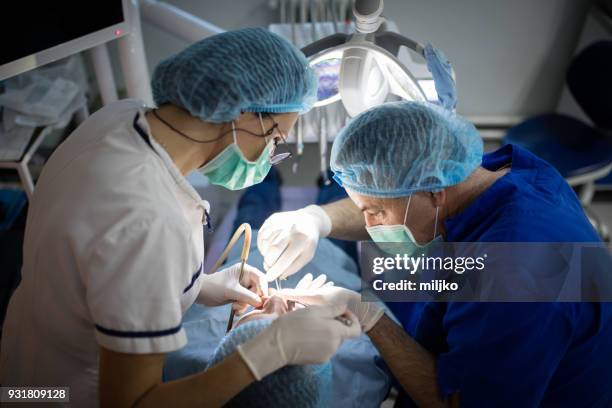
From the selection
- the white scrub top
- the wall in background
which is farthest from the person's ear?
the wall in background

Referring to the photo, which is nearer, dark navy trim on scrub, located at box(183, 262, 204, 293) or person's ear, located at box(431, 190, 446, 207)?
dark navy trim on scrub, located at box(183, 262, 204, 293)

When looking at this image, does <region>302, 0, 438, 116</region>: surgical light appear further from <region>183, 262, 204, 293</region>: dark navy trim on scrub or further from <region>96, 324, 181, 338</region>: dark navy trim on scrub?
<region>96, 324, 181, 338</region>: dark navy trim on scrub

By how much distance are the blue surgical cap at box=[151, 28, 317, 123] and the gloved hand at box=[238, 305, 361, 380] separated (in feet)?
1.50

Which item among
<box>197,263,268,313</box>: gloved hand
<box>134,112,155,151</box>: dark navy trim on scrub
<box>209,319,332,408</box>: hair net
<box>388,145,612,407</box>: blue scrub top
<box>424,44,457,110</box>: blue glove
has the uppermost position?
<box>424,44,457,110</box>: blue glove

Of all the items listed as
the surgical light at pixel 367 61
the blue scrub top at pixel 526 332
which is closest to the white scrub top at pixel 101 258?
the surgical light at pixel 367 61

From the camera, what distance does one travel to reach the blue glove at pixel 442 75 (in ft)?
4.16

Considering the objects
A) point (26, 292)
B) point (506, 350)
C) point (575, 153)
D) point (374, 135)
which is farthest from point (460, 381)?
point (575, 153)

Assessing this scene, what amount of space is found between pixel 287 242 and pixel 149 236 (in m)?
0.67

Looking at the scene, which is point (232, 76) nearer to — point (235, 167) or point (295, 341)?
point (235, 167)

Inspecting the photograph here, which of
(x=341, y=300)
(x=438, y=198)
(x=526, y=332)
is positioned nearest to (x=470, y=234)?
(x=438, y=198)

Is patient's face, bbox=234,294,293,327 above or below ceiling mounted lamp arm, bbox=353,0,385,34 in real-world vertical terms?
below

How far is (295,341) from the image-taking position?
3.58 feet

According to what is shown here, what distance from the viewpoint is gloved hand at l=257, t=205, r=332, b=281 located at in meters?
1.58

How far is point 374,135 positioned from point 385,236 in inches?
11.6
